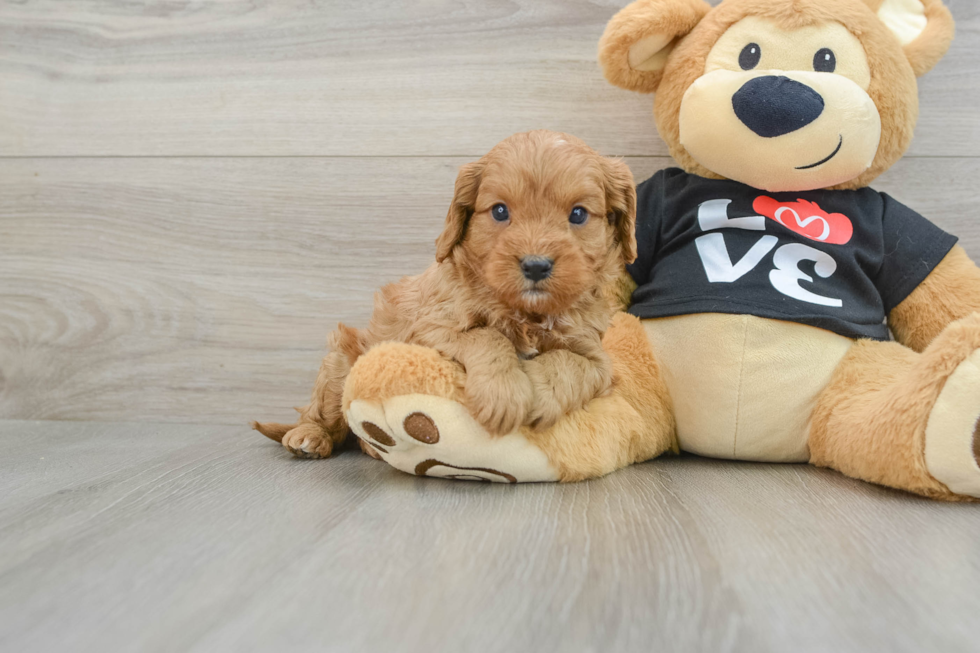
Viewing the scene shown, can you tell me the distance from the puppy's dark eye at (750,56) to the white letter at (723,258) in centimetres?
34

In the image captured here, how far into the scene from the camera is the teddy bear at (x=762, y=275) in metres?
1.16

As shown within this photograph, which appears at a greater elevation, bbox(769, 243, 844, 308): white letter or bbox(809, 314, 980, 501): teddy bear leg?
bbox(769, 243, 844, 308): white letter

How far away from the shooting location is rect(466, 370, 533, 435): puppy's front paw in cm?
105

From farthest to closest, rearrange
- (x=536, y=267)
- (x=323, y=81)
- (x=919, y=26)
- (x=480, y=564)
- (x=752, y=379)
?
1. (x=323, y=81)
2. (x=919, y=26)
3. (x=752, y=379)
4. (x=536, y=267)
5. (x=480, y=564)

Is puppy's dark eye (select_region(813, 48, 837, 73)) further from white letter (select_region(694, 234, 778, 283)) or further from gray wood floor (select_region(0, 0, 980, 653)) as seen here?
gray wood floor (select_region(0, 0, 980, 653))

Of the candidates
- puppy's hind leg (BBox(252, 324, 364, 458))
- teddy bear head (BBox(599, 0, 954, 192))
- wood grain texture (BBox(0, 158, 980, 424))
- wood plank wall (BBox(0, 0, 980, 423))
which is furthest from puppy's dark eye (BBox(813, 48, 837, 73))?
puppy's hind leg (BBox(252, 324, 364, 458))

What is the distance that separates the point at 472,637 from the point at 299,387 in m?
1.27

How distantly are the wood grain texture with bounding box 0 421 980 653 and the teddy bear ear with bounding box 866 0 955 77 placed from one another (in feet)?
2.94

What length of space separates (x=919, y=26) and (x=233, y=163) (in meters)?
1.68

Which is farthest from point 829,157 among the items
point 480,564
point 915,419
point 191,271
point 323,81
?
point 191,271

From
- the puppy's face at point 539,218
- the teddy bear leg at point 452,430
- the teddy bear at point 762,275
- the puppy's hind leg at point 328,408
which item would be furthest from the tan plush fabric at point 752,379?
the puppy's hind leg at point 328,408

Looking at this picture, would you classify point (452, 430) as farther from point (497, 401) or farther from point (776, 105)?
point (776, 105)

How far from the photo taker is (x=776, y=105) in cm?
Result: 123

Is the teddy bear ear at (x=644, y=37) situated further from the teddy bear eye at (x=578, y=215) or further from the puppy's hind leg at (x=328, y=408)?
the puppy's hind leg at (x=328, y=408)
